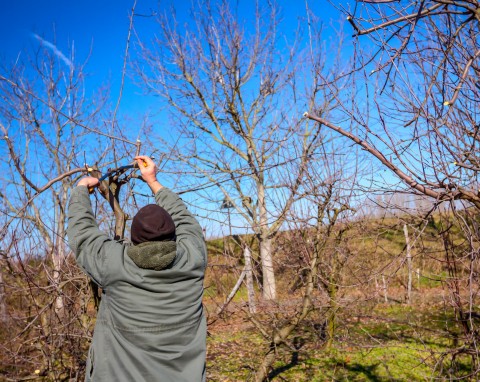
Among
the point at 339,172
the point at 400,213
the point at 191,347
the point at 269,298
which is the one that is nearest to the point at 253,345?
the point at 269,298

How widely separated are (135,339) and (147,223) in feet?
1.51

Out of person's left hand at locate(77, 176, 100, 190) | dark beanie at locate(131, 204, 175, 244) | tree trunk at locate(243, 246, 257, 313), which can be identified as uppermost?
person's left hand at locate(77, 176, 100, 190)

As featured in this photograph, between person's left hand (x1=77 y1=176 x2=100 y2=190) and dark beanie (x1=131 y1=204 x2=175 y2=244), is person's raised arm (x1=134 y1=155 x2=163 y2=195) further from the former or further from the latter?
dark beanie (x1=131 y1=204 x2=175 y2=244)

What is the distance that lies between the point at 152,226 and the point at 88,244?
0.29 meters

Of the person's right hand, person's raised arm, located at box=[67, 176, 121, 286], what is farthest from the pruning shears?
person's raised arm, located at box=[67, 176, 121, 286]

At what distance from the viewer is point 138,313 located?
5.49 feet

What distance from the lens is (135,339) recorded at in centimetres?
168

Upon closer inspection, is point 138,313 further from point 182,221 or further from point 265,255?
point 265,255

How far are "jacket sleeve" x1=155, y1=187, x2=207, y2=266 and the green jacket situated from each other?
0.36 feet

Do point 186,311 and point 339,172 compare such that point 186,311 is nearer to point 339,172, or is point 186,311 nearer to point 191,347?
point 191,347

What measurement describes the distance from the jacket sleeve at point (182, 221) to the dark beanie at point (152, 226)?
0.21m

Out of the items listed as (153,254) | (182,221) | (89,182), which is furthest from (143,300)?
(89,182)

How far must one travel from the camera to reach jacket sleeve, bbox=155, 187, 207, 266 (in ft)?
6.20

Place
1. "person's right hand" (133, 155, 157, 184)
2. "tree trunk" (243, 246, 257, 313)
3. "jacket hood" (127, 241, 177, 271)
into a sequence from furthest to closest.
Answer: "tree trunk" (243, 246, 257, 313) → "person's right hand" (133, 155, 157, 184) → "jacket hood" (127, 241, 177, 271)
